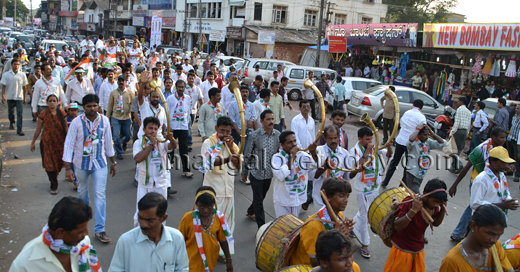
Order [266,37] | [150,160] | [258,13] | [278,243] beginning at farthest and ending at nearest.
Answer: [258,13], [266,37], [150,160], [278,243]

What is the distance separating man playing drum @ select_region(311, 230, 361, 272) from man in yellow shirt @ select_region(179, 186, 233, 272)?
1.59 metres

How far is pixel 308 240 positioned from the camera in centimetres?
338

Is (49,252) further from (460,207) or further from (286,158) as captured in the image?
(460,207)

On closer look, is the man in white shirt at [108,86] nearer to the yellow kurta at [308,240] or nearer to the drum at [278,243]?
the drum at [278,243]

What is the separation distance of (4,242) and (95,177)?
4.85ft

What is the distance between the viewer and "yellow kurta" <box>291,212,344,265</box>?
336 centimetres

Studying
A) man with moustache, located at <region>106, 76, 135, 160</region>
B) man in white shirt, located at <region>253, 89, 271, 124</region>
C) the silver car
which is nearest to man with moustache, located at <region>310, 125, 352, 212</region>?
man in white shirt, located at <region>253, 89, 271, 124</region>

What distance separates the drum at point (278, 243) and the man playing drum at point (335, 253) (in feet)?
2.99

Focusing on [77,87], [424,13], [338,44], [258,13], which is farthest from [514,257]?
[424,13]

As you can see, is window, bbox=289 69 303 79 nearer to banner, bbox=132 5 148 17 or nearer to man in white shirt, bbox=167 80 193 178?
man in white shirt, bbox=167 80 193 178

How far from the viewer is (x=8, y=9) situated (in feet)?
356

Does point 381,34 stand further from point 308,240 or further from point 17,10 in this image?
point 17,10

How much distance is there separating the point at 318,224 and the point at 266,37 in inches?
1075

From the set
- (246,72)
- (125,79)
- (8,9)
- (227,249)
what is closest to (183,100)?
(125,79)
